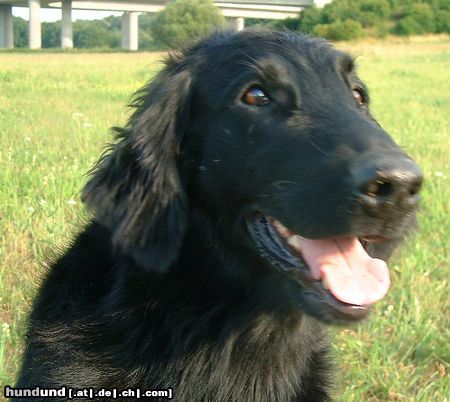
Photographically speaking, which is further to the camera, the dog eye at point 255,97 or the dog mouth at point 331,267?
the dog eye at point 255,97

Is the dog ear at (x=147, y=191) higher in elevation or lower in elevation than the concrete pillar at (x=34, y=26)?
lower

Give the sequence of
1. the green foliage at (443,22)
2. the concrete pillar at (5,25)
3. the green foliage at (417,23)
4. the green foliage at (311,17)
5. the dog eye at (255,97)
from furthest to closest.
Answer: the concrete pillar at (5,25), the green foliage at (311,17), the green foliage at (443,22), the green foliage at (417,23), the dog eye at (255,97)

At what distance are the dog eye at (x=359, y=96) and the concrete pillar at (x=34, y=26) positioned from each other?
6143 centimetres

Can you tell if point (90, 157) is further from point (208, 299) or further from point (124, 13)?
point (124, 13)

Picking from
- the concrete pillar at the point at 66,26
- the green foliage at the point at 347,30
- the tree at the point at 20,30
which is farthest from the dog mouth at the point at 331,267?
the tree at the point at 20,30

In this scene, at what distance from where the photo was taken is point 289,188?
2.07 metres

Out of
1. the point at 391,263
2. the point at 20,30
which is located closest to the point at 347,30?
the point at 391,263

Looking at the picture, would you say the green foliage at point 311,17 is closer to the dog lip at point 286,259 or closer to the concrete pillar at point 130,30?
the concrete pillar at point 130,30

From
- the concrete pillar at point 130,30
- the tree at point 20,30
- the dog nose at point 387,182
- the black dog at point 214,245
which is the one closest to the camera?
the dog nose at point 387,182

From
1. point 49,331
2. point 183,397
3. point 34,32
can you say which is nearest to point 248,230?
point 183,397

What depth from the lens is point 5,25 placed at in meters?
70.1

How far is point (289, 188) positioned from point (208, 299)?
546mm

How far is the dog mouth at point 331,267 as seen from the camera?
2008 millimetres

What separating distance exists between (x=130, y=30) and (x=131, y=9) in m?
2.09
